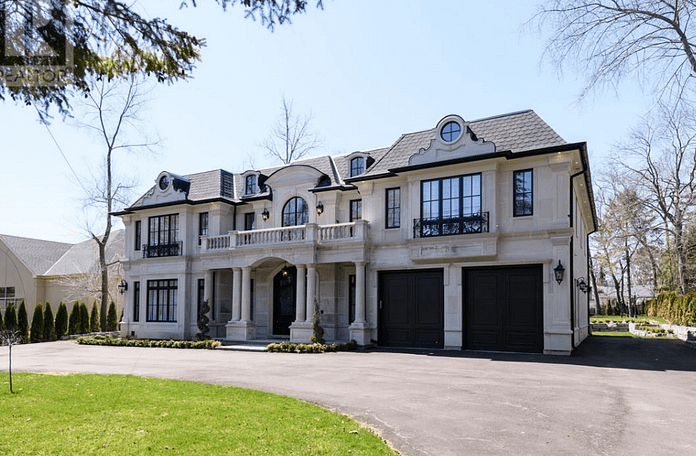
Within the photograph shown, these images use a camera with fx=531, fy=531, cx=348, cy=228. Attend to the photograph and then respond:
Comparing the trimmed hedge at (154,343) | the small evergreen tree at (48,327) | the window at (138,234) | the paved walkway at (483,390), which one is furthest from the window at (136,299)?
the paved walkway at (483,390)

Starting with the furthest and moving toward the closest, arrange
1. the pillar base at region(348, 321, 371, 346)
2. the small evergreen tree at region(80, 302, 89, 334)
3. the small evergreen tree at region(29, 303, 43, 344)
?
1. the small evergreen tree at region(80, 302, 89, 334)
2. the small evergreen tree at region(29, 303, 43, 344)
3. the pillar base at region(348, 321, 371, 346)

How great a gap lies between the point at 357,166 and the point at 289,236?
159 inches

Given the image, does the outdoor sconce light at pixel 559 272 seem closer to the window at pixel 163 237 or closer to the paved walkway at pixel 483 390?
the paved walkway at pixel 483 390

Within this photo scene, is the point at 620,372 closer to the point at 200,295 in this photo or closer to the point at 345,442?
the point at 345,442

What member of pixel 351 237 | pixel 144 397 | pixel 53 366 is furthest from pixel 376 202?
pixel 144 397

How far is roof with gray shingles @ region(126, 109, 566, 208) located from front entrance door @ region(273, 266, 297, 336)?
4314 mm

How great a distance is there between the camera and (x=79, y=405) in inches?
309

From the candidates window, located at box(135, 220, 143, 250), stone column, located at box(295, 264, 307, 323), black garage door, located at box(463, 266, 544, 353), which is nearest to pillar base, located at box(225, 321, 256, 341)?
stone column, located at box(295, 264, 307, 323)

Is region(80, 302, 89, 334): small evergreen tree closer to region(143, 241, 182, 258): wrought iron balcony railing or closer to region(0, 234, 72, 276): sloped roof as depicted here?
region(143, 241, 182, 258): wrought iron balcony railing

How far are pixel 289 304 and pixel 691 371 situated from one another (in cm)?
1535

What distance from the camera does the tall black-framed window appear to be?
2708cm

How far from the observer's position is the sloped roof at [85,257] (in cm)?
4000

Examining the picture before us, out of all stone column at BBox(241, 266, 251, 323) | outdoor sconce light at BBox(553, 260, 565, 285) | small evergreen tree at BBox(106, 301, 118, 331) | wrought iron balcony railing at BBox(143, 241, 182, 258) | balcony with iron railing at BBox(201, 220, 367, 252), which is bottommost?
small evergreen tree at BBox(106, 301, 118, 331)

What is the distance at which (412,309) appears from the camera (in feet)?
63.3
